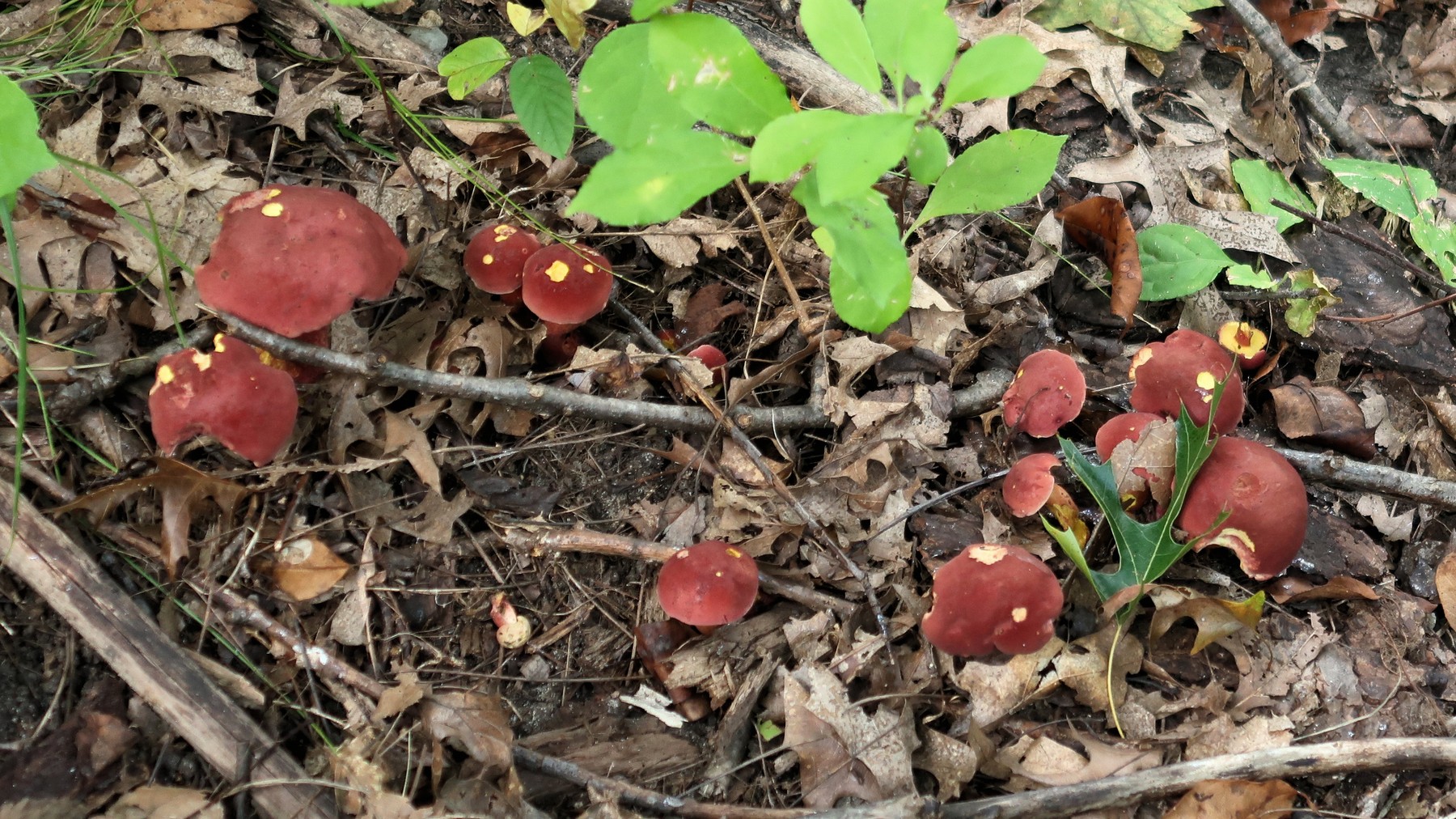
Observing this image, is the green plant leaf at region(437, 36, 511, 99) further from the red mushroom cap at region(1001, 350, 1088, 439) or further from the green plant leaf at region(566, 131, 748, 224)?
the red mushroom cap at region(1001, 350, 1088, 439)

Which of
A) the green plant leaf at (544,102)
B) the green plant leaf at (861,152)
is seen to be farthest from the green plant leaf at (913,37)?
the green plant leaf at (544,102)

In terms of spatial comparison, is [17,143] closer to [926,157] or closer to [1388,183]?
[926,157]

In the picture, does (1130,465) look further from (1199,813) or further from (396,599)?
(396,599)

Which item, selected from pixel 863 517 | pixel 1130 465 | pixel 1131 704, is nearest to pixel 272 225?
pixel 863 517

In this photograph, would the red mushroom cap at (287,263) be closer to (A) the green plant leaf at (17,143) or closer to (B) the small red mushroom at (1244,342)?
(A) the green plant leaf at (17,143)

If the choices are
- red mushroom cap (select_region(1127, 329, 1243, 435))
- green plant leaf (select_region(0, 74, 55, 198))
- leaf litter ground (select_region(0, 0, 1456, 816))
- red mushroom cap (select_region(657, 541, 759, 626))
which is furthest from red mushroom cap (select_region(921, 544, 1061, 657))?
green plant leaf (select_region(0, 74, 55, 198))
